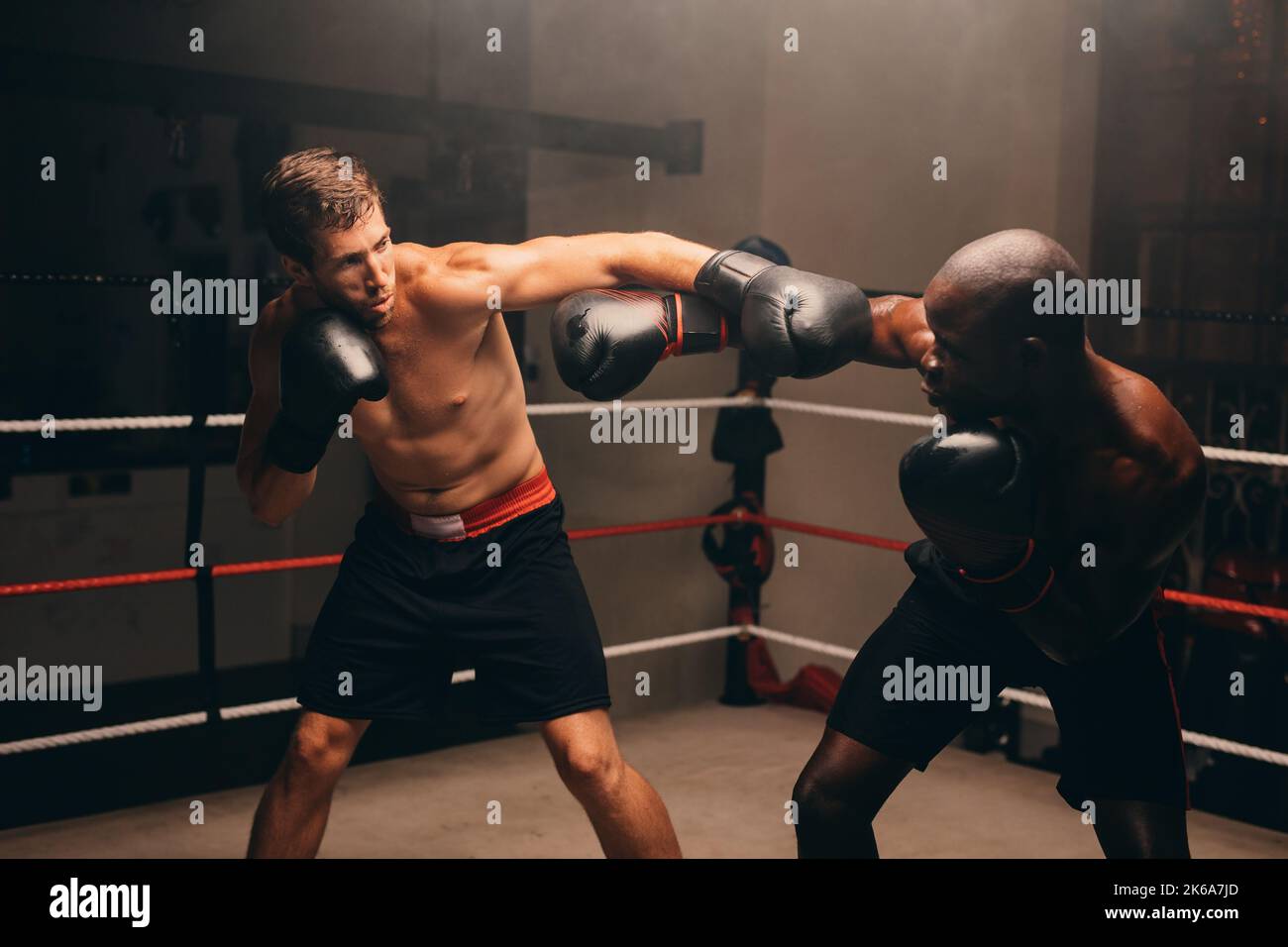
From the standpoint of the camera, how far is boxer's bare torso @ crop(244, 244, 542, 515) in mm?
2066

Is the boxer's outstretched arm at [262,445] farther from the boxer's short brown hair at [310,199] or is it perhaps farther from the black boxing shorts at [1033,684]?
the black boxing shorts at [1033,684]

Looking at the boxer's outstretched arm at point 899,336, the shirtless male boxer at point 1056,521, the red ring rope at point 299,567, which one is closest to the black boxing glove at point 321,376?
the shirtless male boxer at point 1056,521

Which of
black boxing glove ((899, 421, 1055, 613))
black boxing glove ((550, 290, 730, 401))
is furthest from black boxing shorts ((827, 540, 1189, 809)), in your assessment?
black boxing glove ((550, 290, 730, 401))

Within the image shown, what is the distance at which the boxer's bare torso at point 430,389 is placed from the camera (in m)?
2.07

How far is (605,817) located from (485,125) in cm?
174

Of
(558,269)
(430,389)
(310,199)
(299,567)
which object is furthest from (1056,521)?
(299,567)

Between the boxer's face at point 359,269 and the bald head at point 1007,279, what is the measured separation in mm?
675

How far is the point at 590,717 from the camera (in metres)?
2.07

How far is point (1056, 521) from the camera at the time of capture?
1.87 metres

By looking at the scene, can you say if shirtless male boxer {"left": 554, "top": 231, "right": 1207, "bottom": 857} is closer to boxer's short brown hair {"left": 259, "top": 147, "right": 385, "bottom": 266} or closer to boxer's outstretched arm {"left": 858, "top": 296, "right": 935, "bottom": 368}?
boxer's outstretched arm {"left": 858, "top": 296, "right": 935, "bottom": 368}

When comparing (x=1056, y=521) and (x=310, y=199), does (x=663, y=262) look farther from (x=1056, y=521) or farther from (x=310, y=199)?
(x=1056, y=521)

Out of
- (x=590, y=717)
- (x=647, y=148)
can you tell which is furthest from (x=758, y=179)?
(x=590, y=717)

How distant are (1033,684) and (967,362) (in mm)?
415

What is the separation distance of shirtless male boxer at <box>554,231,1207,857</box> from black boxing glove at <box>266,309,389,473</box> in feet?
1.50
